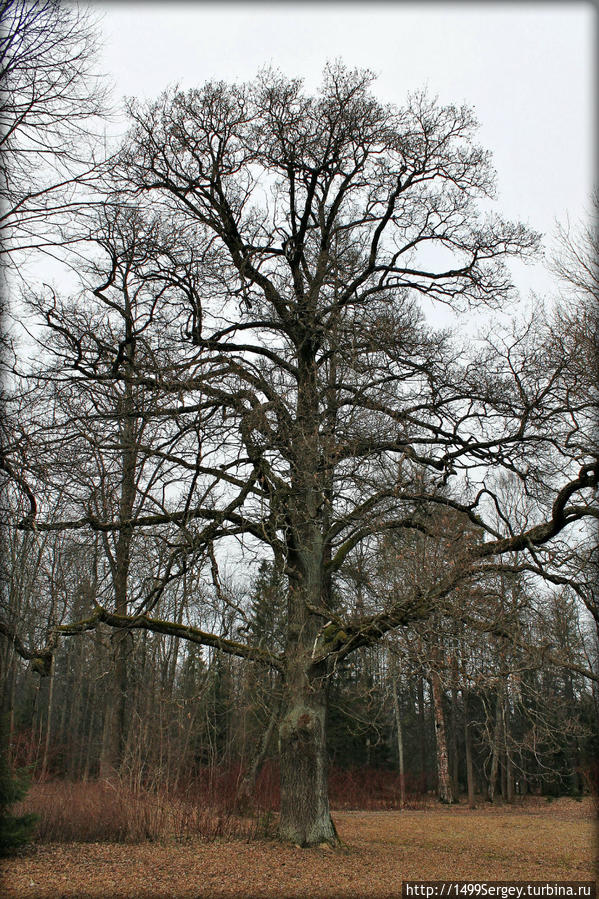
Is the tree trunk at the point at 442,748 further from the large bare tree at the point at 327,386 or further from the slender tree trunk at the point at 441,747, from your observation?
the large bare tree at the point at 327,386

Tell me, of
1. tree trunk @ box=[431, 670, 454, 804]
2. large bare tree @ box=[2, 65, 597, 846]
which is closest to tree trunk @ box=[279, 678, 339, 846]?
large bare tree @ box=[2, 65, 597, 846]

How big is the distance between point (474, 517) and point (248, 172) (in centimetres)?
674

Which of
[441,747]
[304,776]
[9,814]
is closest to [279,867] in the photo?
[304,776]

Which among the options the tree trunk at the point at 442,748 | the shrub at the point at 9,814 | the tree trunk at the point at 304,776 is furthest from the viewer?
the tree trunk at the point at 442,748

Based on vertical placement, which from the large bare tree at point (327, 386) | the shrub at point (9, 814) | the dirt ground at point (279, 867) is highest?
the large bare tree at point (327, 386)

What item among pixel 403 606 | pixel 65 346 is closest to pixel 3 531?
pixel 65 346

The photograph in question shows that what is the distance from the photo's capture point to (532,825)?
701 inches

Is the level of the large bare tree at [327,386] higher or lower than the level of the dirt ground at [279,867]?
higher

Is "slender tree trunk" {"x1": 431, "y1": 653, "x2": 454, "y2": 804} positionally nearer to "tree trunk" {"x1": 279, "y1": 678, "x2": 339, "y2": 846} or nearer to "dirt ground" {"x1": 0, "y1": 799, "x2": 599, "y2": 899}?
"dirt ground" {"x1": 0, "y1": 799, "x2": 599, "y2": 899}

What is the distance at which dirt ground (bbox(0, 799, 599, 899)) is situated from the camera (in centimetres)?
712

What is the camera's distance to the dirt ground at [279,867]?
7117 millimetres

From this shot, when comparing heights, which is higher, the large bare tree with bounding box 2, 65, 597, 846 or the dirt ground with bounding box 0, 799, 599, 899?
the large bare tree with bounding box 2, 65, 597, 846

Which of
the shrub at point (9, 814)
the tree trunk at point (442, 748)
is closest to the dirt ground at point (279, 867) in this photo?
the shrub at point (9, 814)

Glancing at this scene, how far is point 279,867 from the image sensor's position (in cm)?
825
